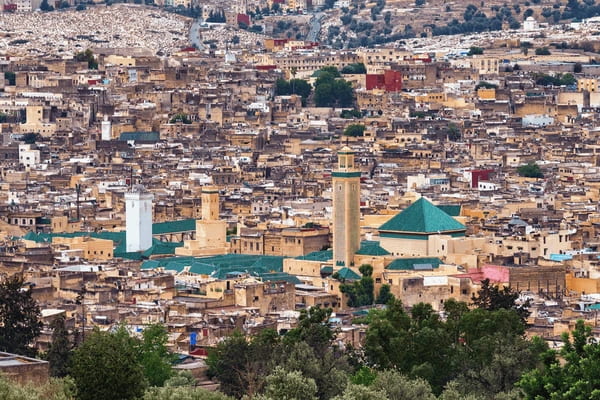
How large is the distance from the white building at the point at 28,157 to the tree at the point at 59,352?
43.4 metres

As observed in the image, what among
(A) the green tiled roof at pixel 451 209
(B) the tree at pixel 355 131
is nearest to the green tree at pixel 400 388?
(A) the green tiled roof at pixel 451 209

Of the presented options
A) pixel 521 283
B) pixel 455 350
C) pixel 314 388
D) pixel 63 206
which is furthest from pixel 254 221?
pixel 314 388

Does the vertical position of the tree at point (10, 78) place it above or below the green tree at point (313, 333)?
above

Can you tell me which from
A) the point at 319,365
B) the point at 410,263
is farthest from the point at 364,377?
the point at 410,263

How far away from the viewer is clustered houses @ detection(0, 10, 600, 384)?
56281 mm

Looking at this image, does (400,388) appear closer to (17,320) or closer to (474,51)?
(17,320)

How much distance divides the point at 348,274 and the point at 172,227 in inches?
465

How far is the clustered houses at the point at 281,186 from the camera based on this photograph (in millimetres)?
56281

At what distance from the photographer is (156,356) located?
1670 inches

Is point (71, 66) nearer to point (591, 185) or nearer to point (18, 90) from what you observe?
point (18, 90)

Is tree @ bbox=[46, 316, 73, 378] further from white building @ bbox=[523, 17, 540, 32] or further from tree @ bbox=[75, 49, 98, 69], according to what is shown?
white building @ bbox=[523, 17, 540, 32]

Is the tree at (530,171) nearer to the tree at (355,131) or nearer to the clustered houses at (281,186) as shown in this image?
the clustered houses at (281,186)

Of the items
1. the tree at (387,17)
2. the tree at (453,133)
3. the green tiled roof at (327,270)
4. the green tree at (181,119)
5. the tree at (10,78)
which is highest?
the tree at (387,17)

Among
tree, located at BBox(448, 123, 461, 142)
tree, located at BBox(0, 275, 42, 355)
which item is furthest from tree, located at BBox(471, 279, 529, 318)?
tree, located at BBox(448, 123, 461, 142)
